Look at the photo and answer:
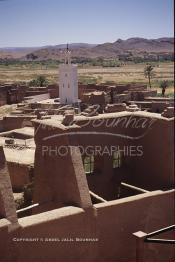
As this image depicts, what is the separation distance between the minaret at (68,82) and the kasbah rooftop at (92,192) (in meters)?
23.5

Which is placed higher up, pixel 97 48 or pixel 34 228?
pixel 97 48

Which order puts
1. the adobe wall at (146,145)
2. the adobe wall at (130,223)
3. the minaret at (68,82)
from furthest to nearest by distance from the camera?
the minaret at (68,82)
the adobe wall at (146,145)
the adobe wall at (130,223)

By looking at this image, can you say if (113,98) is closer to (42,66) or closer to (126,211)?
(126,211)

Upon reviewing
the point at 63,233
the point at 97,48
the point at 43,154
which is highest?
the point at 97,48

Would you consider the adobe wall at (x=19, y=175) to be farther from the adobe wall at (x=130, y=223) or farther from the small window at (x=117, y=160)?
the adobe wall at (x=130, y=223)

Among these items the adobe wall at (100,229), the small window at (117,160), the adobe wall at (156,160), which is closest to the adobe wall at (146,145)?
the adobe wall at (156,160)

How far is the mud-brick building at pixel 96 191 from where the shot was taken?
9.67m

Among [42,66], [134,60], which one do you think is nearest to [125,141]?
[42,66]

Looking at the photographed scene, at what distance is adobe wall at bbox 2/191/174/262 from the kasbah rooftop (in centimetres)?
2

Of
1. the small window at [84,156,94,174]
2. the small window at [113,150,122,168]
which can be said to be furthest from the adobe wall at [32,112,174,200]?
the small window at [84,156,94,174]

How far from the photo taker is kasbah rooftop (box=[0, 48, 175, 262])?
380 inches

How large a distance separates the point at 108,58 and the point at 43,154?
128 m

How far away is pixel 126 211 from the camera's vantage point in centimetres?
1131

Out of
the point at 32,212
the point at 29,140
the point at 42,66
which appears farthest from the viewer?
the point at 42,66
